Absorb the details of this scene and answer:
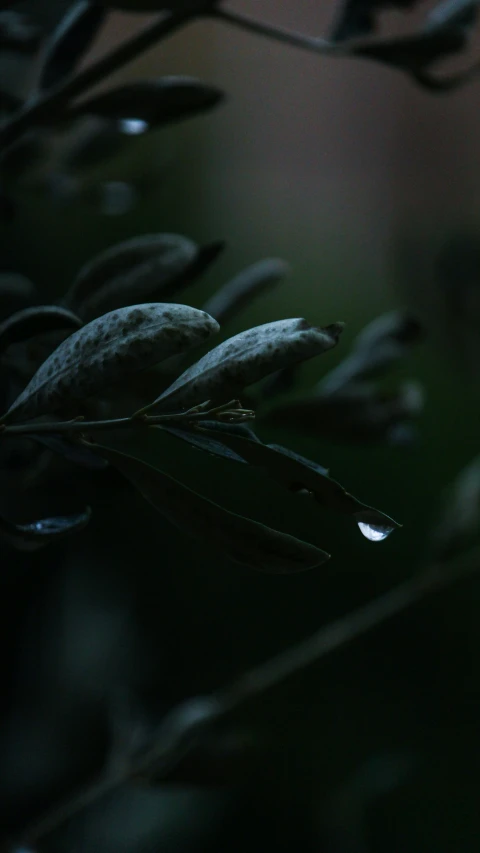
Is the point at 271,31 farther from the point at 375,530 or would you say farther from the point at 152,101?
the point at 375,530

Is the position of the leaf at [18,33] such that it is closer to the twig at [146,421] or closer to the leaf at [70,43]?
the leaf at [70,43]

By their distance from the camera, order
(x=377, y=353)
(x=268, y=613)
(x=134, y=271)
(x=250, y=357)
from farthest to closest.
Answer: (x=268, y=613) → (x=377, y=353) → (x=134, y=271) → (x=250, y=357)

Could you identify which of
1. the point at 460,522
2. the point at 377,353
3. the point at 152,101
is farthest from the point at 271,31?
the point at 460,522

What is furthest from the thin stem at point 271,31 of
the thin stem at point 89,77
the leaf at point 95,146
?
the leaf at point 95,146

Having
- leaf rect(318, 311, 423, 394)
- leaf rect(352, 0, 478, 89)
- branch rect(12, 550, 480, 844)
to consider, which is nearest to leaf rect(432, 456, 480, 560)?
branch rect(12, 550, 480, 844)

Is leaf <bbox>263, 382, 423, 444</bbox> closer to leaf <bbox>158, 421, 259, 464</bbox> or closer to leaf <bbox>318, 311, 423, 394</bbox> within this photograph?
leaf <bbox>318, 311, 423, 394</bbox>

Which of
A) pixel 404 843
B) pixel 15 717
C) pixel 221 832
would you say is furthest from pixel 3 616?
pixel 404 843

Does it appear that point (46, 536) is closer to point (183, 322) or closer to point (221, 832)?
point (183, 322)

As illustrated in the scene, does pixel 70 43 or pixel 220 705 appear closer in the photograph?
pixel 70 43
